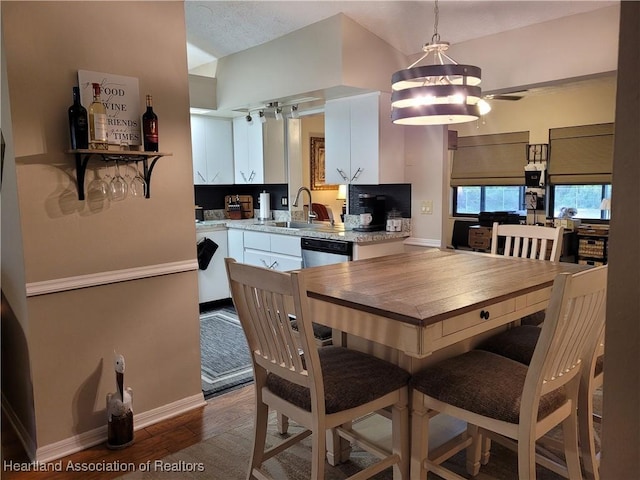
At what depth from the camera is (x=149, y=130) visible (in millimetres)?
2422

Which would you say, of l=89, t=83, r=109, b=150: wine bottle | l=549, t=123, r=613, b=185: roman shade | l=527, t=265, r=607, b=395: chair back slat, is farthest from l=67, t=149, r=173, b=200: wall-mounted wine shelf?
l=549, t=123, r=613, b=185: roman shade

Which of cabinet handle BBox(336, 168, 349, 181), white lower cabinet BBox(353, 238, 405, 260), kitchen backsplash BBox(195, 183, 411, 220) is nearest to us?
white lower cabinet BBox(353, 238, 405, 260)

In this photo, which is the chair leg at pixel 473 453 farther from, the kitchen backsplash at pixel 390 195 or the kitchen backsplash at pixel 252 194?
the kitchen backsplash at pixel 252 194

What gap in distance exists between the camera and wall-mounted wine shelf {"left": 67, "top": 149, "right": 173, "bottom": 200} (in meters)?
2.22

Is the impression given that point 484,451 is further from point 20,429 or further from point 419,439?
point 20,429

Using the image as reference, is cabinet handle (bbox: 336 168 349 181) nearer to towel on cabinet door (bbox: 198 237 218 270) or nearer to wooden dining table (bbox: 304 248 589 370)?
towel on cabinet door (bbox: 198 237 218 270)

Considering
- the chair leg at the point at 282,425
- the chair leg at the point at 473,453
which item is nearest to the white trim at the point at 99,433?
the chair leg at the point at 282,425

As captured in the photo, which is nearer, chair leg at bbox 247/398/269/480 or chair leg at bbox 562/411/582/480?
chair leg at bbox 562/411/582/480

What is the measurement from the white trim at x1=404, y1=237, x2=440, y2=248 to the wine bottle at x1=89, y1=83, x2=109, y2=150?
2.83 m

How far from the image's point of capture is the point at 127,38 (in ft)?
7.85

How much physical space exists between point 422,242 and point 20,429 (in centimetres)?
322

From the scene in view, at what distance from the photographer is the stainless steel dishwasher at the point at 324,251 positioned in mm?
3958

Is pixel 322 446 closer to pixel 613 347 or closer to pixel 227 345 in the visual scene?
pixel 613 347

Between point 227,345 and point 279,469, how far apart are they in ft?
5.89
